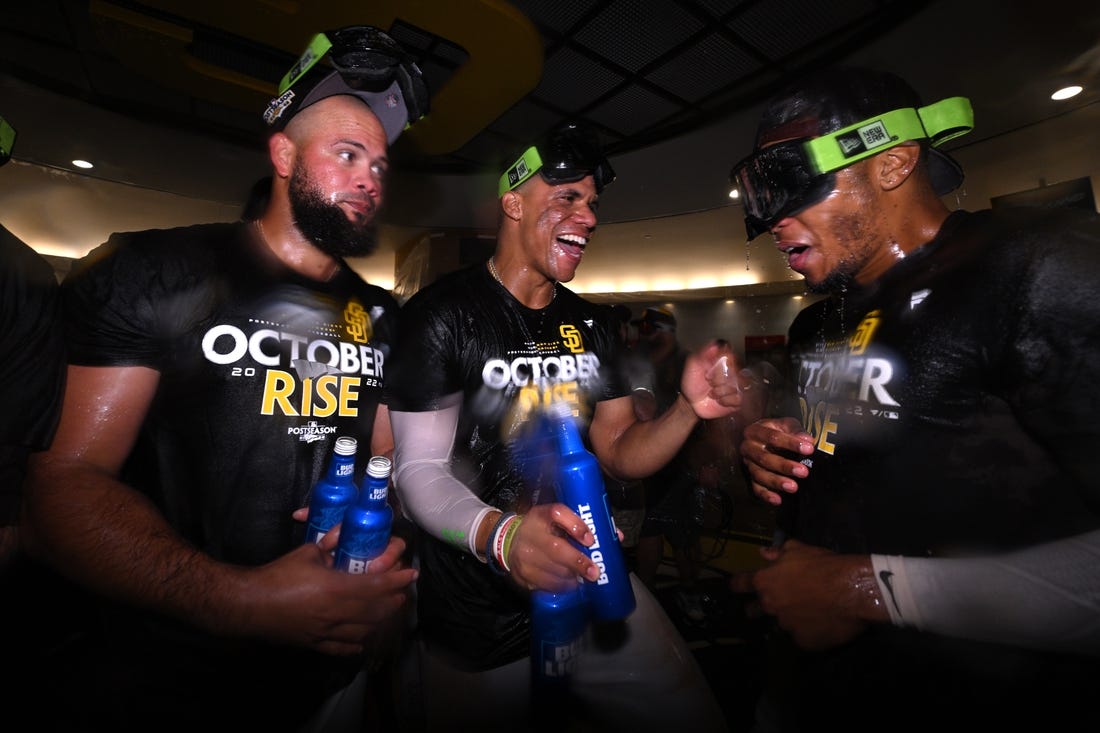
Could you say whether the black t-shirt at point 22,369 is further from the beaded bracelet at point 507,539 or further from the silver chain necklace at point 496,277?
the silver chain necklace at point 496,277

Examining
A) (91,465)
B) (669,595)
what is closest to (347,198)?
(91,465)

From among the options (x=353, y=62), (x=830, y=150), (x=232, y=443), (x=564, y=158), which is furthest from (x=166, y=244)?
(x=830, y=150)

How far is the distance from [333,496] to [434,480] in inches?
18.2

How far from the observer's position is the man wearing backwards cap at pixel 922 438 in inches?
50.8

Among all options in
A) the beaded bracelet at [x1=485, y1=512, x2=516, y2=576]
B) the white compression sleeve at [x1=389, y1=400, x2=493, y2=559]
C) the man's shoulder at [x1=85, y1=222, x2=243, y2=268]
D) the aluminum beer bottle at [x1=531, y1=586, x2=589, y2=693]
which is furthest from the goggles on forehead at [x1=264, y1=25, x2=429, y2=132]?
the aluminum beer bottle at [x1=531, y1=586, x2=589, y2=693]

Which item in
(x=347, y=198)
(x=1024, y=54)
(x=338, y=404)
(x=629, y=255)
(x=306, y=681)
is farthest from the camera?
(x=629, y=255)

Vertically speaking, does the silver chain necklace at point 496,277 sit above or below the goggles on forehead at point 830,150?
below

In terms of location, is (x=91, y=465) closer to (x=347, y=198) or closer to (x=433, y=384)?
(x=433, y=384)

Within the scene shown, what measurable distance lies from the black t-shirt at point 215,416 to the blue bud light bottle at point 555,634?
2.95 ft

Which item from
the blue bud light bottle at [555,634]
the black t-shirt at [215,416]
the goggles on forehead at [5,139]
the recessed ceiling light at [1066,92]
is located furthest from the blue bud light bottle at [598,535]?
the recessed ceiling light at [1066,92]

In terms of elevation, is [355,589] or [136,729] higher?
[355,589]

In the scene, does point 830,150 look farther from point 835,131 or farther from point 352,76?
point 352,76

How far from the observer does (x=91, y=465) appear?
156 centimetres

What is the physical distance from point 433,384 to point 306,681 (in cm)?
134
